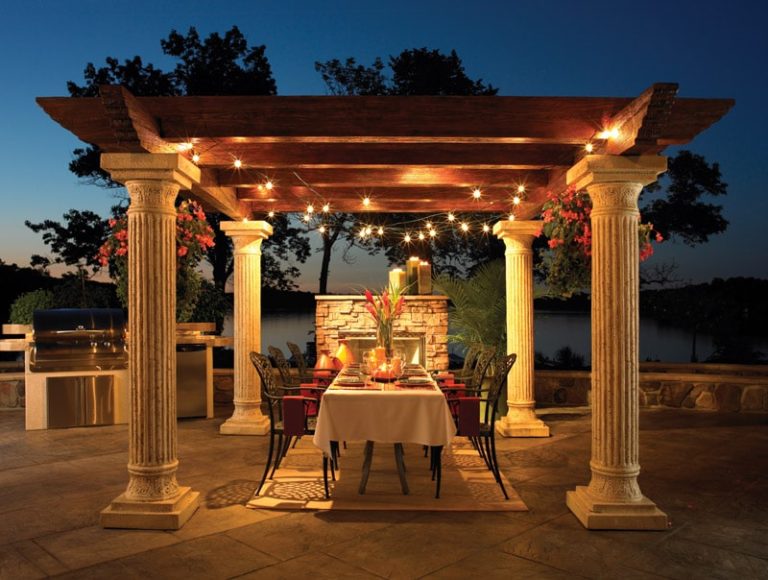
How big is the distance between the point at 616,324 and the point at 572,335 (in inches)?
515

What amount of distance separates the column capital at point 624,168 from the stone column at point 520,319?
3.05 metres

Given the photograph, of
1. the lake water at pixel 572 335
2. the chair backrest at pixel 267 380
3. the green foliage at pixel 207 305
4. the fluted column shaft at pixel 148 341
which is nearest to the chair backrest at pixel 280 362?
the chair backrest at pixel 267 380

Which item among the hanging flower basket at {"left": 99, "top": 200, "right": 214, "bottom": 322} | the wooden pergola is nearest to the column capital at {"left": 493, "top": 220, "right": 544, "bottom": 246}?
the wooden pergola

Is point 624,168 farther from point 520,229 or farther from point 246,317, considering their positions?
point 246,317

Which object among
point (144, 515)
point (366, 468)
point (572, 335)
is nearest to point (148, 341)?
point (144, 515)

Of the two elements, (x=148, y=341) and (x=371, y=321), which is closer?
(x=148, y=341)

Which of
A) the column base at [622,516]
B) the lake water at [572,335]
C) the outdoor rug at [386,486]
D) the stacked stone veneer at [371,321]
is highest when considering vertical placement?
the stacked stone veneer at [371,321]

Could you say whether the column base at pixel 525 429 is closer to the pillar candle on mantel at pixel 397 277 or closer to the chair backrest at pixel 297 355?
the chair backrest at pixel 297 355

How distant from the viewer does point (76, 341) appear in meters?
8.08

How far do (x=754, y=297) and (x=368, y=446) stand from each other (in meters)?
11.9

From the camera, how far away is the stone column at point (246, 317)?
7621 mm

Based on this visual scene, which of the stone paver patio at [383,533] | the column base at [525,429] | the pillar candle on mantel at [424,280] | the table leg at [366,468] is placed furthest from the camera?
the pillar candle on mantel at [424,280]

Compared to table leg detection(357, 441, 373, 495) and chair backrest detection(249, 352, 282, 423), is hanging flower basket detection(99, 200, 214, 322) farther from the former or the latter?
table leg detection(357, 441, 373, 495)

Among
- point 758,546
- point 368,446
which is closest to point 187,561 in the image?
point 368,446
